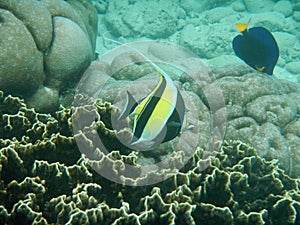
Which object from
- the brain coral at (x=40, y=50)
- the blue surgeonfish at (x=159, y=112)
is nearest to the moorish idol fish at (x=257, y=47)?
the brain coral at (x=40, y=50)

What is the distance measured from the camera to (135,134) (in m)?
1.66

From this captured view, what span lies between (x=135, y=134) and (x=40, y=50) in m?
2.70

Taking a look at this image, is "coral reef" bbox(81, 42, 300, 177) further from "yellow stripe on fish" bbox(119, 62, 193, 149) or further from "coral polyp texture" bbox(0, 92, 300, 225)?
"yellow stripe on fish" bbox(119, 62, 193, 149)

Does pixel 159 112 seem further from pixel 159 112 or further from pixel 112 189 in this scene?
pixel 112 189

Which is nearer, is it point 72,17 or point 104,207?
point 104,207

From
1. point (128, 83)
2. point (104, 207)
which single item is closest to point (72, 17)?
point (128, 83)

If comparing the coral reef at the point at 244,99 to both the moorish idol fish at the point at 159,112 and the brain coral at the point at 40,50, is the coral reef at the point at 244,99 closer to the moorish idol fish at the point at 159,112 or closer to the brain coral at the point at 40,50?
the brain coral at the point at 40,50

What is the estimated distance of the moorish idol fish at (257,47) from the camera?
146 inches

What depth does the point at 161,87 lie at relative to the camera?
63.9 inches

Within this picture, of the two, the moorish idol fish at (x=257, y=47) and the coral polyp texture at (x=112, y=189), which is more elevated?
the moorish idol fish at (x=257, y=47)

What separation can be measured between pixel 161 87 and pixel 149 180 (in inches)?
39.5

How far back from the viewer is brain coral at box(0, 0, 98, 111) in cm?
329

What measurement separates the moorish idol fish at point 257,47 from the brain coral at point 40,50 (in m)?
2.44

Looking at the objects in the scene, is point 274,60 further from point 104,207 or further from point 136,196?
point 104,207
